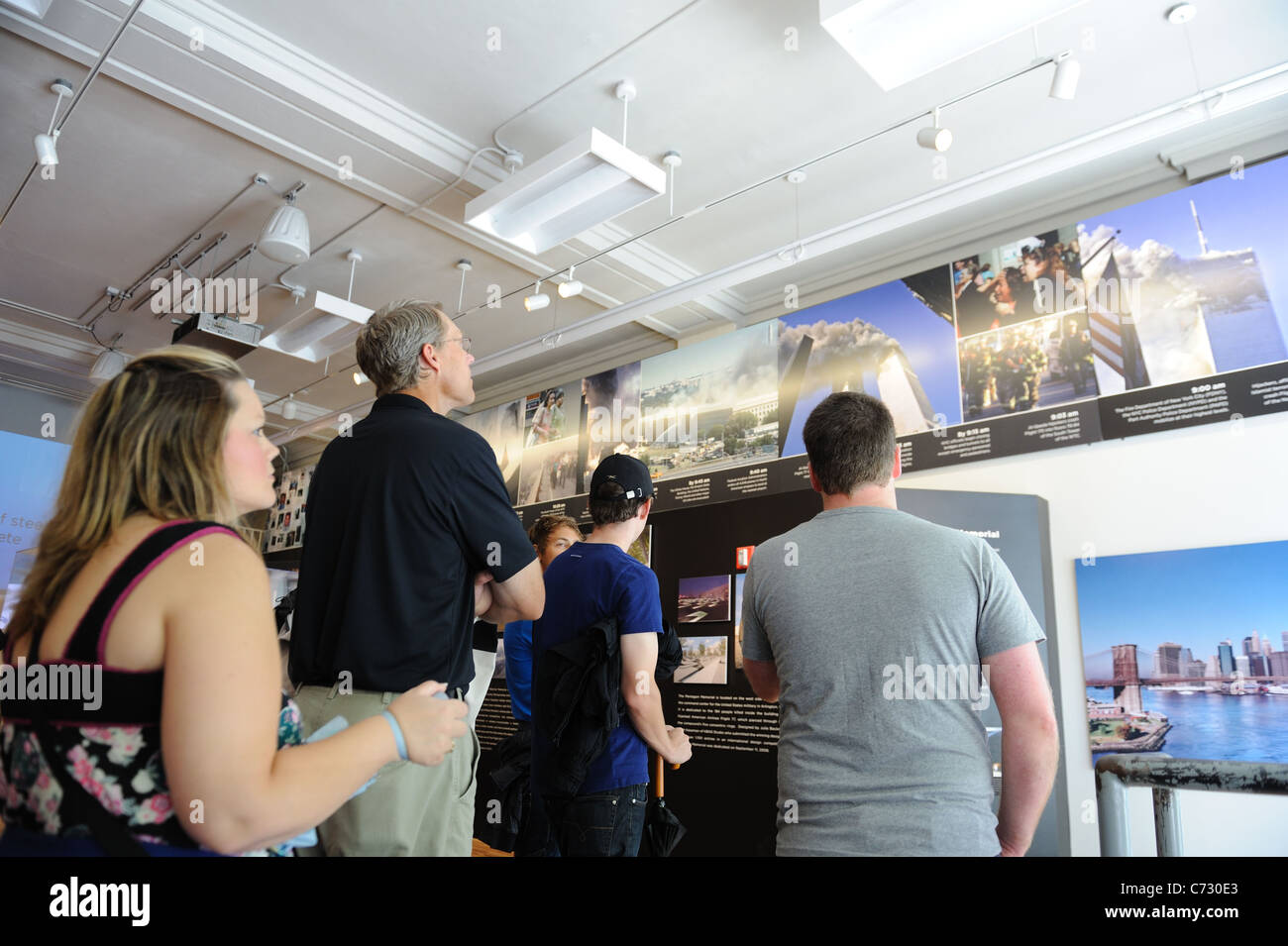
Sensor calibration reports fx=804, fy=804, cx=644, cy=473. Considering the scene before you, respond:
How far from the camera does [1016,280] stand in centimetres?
468

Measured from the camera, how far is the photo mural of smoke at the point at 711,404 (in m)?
5.75

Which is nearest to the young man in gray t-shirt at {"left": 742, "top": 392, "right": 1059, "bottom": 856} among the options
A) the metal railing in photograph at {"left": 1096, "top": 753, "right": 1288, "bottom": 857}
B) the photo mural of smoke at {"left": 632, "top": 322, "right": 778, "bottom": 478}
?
the metal railing in photograph at {"left": 1096, "top": 753, "right": 1288, "bottom": 857}

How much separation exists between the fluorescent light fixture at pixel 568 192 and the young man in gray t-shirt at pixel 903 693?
2758 mm

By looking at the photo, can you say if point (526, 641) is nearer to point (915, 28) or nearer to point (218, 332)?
point (915, 28)

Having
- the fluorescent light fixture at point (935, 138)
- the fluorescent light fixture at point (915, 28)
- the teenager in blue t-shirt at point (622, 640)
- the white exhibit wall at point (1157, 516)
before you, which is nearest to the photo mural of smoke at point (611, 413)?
the white exhibit wall at point (1157, 516)

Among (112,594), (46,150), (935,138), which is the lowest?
(112,594)

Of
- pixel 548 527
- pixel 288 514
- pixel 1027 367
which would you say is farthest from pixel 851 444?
pixel 288 514

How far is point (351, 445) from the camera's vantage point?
168 centimetres

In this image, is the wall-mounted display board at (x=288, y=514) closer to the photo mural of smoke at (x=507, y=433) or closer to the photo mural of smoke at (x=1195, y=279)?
the photo mural of smoke at (x=507, y=433)

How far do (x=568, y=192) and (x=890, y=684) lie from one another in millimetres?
3311

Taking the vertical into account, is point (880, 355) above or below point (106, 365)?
below

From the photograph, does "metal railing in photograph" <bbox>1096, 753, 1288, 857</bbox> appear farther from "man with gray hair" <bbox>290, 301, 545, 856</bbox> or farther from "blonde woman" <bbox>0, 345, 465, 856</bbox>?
"blonde woman" <bbox>0, 345, 465, 856</bbox>
